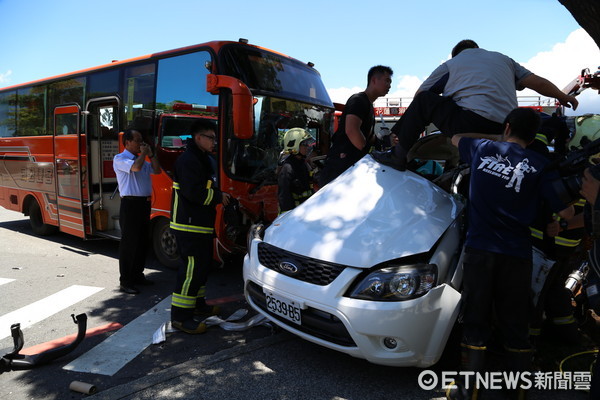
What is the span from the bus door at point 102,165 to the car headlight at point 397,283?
17.1ft

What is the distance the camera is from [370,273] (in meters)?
2.80

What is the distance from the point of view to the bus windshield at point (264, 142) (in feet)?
17.4

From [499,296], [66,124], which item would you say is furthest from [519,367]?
[66,124]

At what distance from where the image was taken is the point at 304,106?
20.8 ft

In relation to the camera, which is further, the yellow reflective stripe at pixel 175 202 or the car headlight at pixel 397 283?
the yellow reflective stripe at pixel 175 202

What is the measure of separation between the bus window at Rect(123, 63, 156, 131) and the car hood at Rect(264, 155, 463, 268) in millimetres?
3336

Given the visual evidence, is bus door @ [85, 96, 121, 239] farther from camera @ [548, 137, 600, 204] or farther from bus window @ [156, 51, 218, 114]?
camera @ [548, 137, 600, 204]

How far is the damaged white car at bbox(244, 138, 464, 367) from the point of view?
2703 millimetres

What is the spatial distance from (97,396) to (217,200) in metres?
1.82

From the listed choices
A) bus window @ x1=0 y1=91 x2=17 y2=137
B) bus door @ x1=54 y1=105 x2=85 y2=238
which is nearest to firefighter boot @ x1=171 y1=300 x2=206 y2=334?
bus door @ x1=54 y1=105 x2=85 y2=238

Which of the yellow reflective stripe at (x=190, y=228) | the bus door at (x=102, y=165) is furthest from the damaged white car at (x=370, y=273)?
the bus door at (x=102, y=165)

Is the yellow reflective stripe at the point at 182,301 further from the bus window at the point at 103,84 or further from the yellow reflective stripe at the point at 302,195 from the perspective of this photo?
the bus window at the point at 103,84

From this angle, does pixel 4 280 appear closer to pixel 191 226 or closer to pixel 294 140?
pixel 191 226

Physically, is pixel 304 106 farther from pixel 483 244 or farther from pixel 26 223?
pixel 26 223
